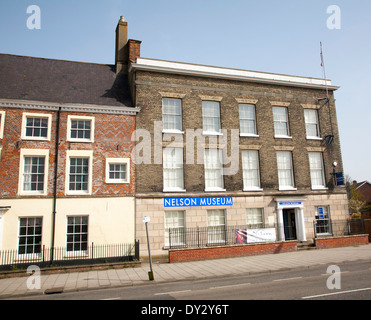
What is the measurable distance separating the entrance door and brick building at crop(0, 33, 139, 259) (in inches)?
471

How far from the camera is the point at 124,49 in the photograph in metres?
23.6

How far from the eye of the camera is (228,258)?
1862 centimetres

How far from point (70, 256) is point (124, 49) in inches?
628

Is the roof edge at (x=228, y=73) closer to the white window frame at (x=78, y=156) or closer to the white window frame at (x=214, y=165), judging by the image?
the white window frame at (x=214, y=165)

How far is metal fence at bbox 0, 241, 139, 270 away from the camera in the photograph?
16453mm

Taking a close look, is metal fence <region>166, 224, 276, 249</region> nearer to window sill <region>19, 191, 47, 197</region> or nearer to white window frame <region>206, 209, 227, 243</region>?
white window frame <region>206, 209, 227, 243</region>

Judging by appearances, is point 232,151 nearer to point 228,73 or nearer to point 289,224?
point 228,73

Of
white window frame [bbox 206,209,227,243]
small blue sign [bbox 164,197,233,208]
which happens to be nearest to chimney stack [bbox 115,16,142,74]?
small blue sign [bbox 164,197,233,208]

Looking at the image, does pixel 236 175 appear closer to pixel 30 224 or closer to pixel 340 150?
pixel 340 150

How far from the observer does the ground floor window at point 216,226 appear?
67.1ft

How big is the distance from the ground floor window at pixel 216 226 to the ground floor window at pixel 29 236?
35.1 ft

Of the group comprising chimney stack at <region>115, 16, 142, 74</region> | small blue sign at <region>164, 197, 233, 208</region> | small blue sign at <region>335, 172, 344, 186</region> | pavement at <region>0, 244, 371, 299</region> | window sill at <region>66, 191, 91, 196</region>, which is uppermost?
chimney stack at <region>115, 16, 142, 74</region>

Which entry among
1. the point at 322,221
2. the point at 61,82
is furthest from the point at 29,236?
the point at 322,221

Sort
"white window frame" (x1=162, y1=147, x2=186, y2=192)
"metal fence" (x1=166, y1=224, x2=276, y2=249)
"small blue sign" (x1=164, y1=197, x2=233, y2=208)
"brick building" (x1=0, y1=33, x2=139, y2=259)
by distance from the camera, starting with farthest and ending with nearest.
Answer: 1. "white window frame" (x1=162, y1=147, x2=186, y2=192)
2. "small blue sign" (x1=164, y1=197, x2=233, y2=208)
3. "metal fence" (x1=166, y1=224, x2=276, y2=249)
4. "brick building" (x1=0, y1=33, x2=139, y2=259)
